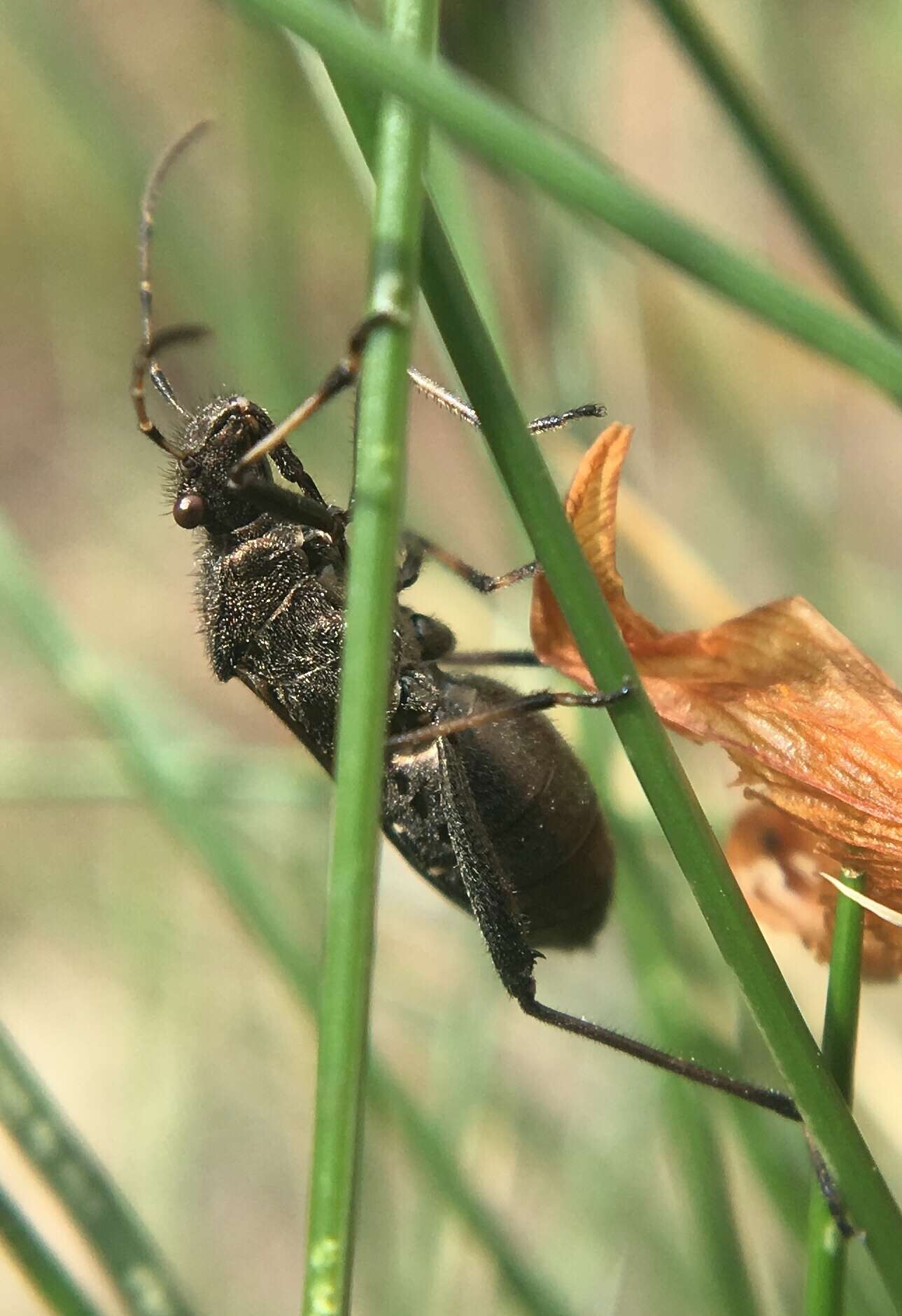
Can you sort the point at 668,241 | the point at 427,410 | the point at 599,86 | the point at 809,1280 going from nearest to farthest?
the point at 668,241 < the point at 809,1280 < the point at 599,86 < the point at 427,410

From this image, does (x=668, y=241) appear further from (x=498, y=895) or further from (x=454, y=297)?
(x=498, y=895)

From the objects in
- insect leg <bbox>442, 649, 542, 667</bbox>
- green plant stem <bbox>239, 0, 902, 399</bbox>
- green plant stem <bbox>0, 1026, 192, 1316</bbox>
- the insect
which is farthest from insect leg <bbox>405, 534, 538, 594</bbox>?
green plant stem <bbox>239, 0, 902, 399</bbox>

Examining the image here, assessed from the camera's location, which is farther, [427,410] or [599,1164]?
[427,410]

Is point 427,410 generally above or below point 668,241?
above

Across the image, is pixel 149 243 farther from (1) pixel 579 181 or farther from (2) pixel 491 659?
(1) pixel 579 181

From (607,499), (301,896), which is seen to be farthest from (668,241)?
(301,896)

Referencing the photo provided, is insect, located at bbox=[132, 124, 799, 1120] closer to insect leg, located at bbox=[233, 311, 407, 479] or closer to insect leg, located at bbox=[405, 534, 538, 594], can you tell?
insect leg, located at bbox=[405, 534, 538, 594]

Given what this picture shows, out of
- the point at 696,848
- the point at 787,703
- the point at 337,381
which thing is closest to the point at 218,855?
the point at 337,381
